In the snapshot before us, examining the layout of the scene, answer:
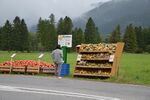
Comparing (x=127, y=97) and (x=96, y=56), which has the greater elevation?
(x=96, y=56)

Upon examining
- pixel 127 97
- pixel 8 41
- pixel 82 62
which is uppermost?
pixel 8 41

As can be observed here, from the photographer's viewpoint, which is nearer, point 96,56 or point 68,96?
point 68,96

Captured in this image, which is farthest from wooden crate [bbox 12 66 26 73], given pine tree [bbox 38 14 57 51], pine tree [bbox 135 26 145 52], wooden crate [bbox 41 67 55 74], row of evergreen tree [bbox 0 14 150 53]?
pine tree [bbox 135 26 145 52]

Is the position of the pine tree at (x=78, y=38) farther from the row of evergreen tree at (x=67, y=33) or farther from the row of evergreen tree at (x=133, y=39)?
the row of evergreen tree at (x=133, y=39)

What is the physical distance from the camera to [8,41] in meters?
124

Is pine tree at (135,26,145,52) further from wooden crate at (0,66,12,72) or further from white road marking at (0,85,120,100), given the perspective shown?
white road marking at (0,85,120,100)

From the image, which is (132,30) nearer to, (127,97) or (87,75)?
(87,75)

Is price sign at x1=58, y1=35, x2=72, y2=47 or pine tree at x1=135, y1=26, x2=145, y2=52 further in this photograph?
pine tree at x1=135, y1=26, x2=145, y2=52

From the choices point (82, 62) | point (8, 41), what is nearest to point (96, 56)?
point (82, 62)

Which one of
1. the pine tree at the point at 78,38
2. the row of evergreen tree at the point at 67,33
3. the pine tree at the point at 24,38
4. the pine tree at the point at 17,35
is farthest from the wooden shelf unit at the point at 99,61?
the pine tree at the point at 78,38

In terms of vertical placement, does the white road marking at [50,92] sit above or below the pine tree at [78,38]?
below

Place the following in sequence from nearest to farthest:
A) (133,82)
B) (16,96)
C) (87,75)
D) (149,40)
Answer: (16,96) → (133,82) → (87,75) → (149,40)

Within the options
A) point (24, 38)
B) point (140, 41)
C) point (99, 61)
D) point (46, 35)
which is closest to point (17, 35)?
point (24, 38)

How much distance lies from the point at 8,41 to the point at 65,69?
98255 millimetres
